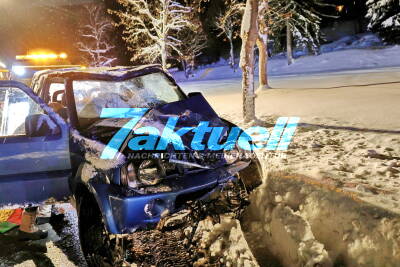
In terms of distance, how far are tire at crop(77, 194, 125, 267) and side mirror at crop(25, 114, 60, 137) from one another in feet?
2.34

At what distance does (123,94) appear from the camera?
4.59 m

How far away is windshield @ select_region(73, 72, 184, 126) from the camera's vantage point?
151 inches

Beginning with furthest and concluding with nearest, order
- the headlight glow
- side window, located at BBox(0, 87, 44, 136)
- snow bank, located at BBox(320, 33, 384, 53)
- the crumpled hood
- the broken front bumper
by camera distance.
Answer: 1. snow bank, located at BBox(320, 33, 384, 53)
2. the headlight glow
3. side window, located at BBox(0, 87, 44, 136)
4. the crumpled hood
5. the broken front bumper

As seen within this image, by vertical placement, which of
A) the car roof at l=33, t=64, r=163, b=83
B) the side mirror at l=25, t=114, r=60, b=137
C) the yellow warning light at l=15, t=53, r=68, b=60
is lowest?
the side mirror at l=25, t=114, r=60, b=137

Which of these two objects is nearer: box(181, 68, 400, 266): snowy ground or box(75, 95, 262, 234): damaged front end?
box(75, 95, 262, 234): damaged front end

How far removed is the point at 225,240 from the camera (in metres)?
3.29

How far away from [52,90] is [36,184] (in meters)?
1.56

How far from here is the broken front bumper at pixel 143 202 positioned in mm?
2527

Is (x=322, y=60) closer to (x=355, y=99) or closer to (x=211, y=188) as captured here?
(x=355, y=99)

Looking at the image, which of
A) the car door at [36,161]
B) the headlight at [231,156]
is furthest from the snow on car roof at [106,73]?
the headlight at [231,156]

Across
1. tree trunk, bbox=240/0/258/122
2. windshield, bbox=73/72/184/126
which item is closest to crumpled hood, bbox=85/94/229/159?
windshield, bbox=73/72/184/126

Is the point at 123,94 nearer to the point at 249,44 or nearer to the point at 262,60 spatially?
the point at 249,44

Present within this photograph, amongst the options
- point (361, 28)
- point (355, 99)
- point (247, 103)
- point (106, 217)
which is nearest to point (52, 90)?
point (106, 217)

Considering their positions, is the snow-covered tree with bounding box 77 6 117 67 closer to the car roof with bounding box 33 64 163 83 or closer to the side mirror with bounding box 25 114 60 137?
the car roof with bounding box 33 64 163 83
